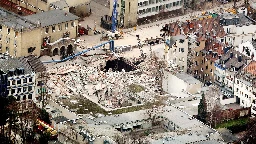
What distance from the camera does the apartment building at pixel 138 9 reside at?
125m

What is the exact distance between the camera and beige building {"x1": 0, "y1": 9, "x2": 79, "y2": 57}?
373ft

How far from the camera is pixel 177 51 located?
111m

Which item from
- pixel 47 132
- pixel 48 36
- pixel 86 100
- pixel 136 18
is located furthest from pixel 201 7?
pixel 47 132

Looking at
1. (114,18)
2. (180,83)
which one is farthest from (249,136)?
(114,18)

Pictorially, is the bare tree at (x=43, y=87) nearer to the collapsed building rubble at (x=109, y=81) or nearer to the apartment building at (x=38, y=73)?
the apartment building at (x=38, y=73)

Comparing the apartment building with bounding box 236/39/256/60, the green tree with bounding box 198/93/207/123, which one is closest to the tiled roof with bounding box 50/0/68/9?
the apartment building with bounding box 236/39/256/60

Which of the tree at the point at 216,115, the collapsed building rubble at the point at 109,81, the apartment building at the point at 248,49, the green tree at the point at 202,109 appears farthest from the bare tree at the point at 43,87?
the apartment building at the point at 248,49

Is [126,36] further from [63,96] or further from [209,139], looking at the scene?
[209,139]

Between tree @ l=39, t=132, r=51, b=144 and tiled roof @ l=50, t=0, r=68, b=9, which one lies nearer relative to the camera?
tree @ l=39, t=132, r=51, b=144

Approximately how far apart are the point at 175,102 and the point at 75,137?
13.3 meters

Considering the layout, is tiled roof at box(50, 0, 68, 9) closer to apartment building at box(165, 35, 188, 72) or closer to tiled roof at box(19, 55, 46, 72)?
tiled roof at box(19, 55, 46, 72)

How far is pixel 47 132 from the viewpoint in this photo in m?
97.5

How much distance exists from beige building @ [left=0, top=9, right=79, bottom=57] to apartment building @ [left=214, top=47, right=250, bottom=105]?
17.6m

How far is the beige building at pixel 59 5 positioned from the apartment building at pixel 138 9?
3.70m
